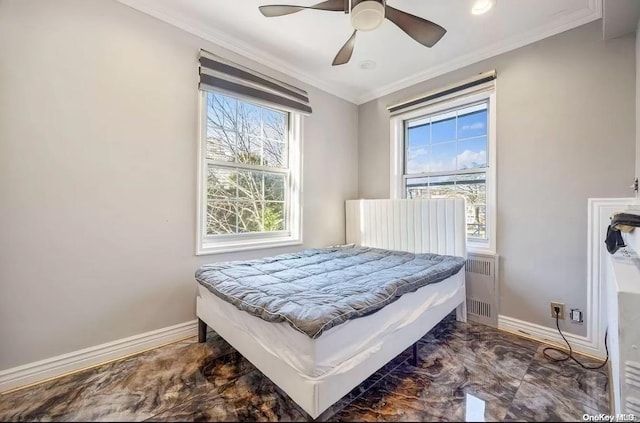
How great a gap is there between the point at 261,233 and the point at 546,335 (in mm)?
2573

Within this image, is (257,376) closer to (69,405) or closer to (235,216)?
(69,405)

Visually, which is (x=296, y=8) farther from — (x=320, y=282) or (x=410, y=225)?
(x=410, y=225)

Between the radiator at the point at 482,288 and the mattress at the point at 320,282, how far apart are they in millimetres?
212

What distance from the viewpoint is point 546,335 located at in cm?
205

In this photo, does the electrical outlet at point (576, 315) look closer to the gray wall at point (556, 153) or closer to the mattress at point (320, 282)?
the gray wall at point (556, 153)

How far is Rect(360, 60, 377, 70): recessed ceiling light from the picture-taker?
8.68 ft

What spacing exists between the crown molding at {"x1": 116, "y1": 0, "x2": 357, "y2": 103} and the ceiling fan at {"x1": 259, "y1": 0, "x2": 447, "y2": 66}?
824 millimetres

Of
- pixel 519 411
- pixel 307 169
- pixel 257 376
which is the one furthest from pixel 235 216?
pixel 519 411

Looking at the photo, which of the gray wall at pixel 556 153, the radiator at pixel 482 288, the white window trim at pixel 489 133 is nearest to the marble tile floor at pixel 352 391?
the radiator at pixel 482 288

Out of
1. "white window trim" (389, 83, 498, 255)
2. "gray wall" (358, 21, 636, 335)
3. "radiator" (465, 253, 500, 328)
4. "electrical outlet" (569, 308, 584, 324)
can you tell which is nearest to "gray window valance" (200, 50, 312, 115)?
"white window trim" (389, 83, 498, 255)

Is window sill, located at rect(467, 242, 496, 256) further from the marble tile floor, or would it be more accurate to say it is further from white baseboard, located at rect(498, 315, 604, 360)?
the marble tile floor

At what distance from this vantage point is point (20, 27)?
4.98ft

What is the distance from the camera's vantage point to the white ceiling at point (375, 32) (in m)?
1.90

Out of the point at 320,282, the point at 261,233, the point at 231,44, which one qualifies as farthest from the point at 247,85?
the point at 320,282
